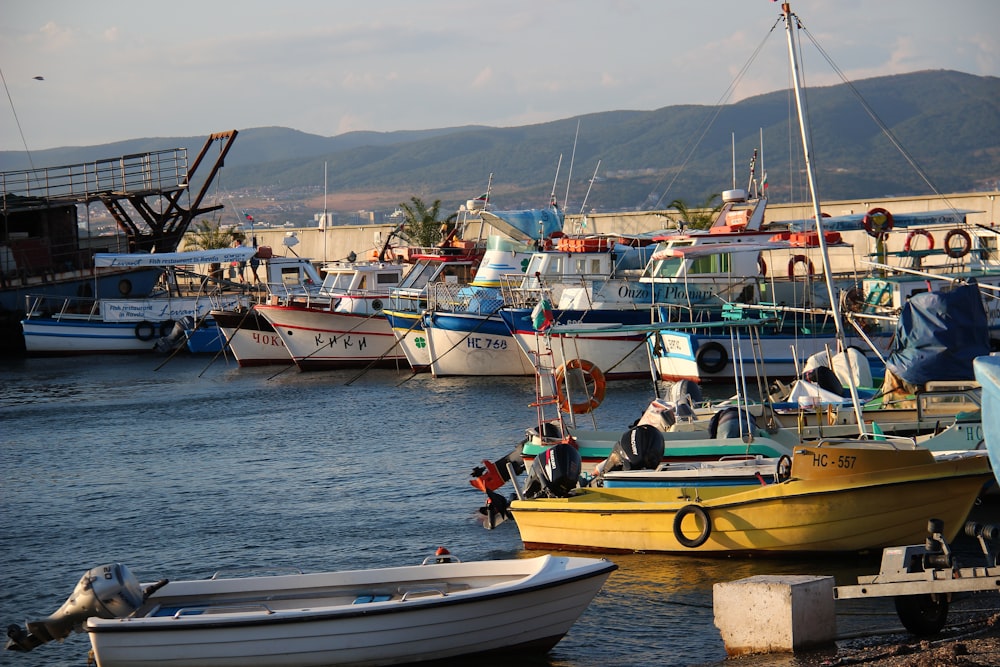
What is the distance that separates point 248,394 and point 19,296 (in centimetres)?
1824

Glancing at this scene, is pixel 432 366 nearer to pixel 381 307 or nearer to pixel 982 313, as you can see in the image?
pixel 381 307

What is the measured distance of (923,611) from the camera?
34.4 feet

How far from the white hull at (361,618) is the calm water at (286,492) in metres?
0.86

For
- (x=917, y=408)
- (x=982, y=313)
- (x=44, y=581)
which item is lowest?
(x=44, y=581)

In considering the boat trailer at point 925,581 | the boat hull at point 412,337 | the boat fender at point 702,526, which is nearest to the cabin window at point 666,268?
the boat hull at point 412,337

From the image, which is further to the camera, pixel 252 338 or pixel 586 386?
pixel 252 338

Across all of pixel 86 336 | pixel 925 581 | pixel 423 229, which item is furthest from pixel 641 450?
pixel 423 229

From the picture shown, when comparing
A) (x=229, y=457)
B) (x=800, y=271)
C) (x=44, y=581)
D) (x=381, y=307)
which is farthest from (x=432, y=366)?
(x=44, y=581)

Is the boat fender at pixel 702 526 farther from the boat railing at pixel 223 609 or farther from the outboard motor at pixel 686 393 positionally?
the outboard motor at pixel 686 393

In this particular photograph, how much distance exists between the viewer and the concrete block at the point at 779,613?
9945mm

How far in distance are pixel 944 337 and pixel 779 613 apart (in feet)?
34.2

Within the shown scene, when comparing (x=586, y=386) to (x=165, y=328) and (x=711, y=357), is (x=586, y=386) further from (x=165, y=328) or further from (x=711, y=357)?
(x=165, y=328)

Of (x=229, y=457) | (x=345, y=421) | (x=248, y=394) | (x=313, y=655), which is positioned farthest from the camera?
(x=248, y=394)

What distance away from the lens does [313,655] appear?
34.6 feet
